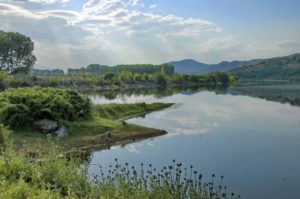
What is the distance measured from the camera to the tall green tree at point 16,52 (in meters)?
134

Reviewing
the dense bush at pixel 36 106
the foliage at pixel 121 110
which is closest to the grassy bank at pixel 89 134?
the dense bush at pixel 36 106

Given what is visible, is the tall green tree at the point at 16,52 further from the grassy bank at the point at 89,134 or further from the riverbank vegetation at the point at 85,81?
the grassy bank at the point at 89,134

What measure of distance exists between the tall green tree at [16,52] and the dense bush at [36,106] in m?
103

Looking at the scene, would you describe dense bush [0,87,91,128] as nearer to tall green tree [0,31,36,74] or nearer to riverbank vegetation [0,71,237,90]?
riverbank vegetation [0,71,237,90]

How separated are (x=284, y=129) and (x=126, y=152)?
2219cm

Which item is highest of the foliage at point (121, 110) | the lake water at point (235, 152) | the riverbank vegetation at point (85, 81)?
the riverbank vegetation at point (85, 81)

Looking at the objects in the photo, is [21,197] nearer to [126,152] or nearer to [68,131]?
[126,152]

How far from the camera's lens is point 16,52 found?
449 feet

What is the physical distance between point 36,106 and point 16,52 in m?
109

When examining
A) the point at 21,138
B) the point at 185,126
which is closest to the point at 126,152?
the point at 21,138

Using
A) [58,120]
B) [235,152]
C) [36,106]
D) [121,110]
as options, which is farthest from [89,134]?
[121,110]

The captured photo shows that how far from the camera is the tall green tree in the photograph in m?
134

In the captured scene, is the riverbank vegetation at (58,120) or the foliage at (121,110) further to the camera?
the foliage at (121,110)

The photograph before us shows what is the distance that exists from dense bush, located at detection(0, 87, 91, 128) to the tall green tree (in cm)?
10333
